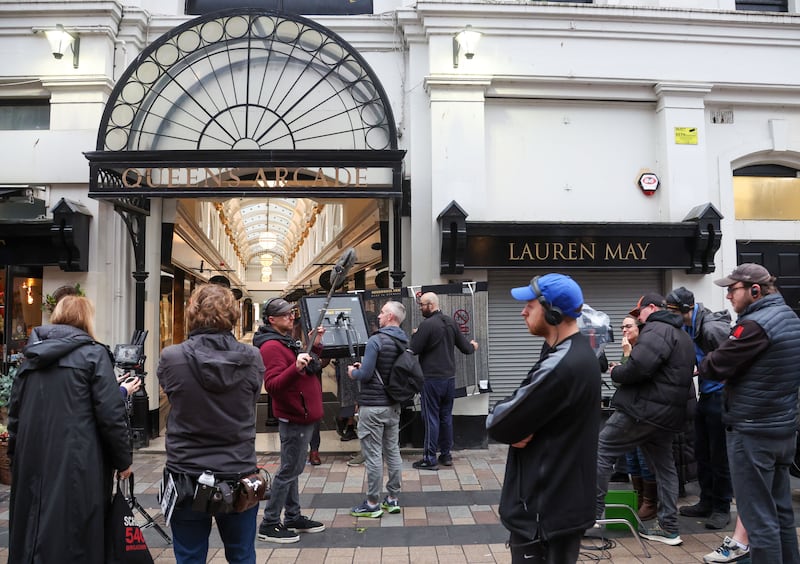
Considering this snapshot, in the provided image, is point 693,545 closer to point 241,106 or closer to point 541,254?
point 541,254

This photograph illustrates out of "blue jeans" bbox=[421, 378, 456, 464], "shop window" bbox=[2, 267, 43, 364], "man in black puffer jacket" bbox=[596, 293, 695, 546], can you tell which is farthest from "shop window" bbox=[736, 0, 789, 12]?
"shop window" bbox=[2, 267, 43, 364]

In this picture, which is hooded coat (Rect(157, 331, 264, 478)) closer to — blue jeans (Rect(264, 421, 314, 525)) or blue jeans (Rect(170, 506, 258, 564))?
blue jeans (Rect(170, 506, 258, 564))

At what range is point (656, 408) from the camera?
4500 millimetres

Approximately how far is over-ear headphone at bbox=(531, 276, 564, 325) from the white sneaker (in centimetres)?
286

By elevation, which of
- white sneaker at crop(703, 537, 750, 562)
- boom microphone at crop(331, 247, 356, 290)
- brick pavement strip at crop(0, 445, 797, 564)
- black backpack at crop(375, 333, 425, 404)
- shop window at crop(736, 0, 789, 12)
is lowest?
brick pavement strip at crop(0, 445, 797, 564)

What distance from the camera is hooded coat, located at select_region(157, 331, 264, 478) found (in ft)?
9.89

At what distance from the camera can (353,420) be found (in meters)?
7.88

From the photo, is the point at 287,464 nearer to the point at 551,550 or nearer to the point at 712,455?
the point at 551,550

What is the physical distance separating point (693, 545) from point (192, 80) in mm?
7981

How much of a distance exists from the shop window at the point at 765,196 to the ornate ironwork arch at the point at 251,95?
5.25 meters

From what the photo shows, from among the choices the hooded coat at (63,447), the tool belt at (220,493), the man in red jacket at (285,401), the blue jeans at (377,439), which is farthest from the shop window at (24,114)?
the tool belt at (220,493)

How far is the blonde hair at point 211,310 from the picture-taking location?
124 inches

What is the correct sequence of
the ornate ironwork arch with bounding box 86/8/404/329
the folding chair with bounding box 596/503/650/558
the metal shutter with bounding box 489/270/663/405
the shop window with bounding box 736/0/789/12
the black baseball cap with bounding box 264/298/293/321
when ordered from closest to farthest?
1. the folding chair with bounding box 596/503/650/558
2. the black baseball cap with bounding box 264/298/293/321
3. the ornate ironwork arch with bounding box 86/8/404/329
4. the metal shutter with bounding box 489/270/663/405
5. the shop window with bounding box 736/0/789/12

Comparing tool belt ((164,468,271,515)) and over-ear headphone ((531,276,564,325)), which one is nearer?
over-ear headphone ((531,276,564,325))
